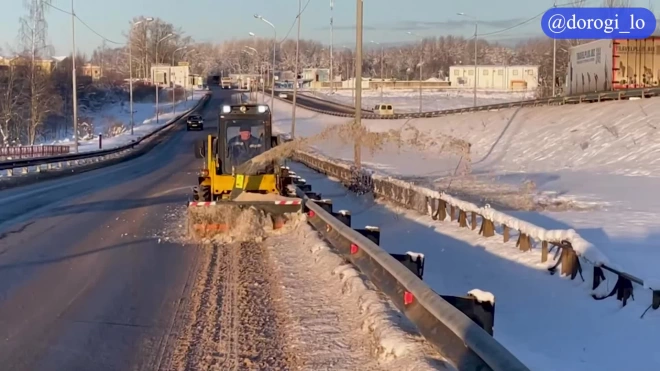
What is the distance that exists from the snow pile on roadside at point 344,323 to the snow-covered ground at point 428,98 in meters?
A: 107

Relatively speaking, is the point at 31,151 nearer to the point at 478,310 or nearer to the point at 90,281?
the point at 90,281

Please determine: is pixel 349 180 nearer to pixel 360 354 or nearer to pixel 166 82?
pixel 360 354

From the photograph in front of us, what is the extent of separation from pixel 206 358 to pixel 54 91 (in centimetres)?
9573

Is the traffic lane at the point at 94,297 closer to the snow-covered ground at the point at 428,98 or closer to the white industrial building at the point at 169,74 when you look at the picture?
the snow-covered ground at the point at 428,98

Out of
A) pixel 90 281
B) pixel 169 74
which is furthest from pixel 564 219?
pixel 169 74

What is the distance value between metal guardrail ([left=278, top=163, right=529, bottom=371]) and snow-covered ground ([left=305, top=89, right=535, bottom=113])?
109 m

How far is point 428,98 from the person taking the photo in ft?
449

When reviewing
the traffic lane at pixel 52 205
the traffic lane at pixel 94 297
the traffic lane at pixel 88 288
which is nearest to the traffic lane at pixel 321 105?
the traffic lane at pixel 52 205

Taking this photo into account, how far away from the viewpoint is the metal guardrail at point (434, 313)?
5.64 m

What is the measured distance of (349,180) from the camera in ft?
88.8

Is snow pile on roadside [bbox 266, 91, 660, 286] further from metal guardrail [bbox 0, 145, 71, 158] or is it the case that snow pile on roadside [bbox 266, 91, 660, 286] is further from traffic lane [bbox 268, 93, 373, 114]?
traffic lane [bbox 268, 93, 373, 114]

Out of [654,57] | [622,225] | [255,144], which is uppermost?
[654,57]

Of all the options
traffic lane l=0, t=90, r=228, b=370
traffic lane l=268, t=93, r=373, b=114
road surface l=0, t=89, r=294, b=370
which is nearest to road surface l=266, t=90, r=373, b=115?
traffic lane l=268, t=93, r=373, b=114

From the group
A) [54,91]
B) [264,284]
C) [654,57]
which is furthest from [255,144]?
[54,91]
